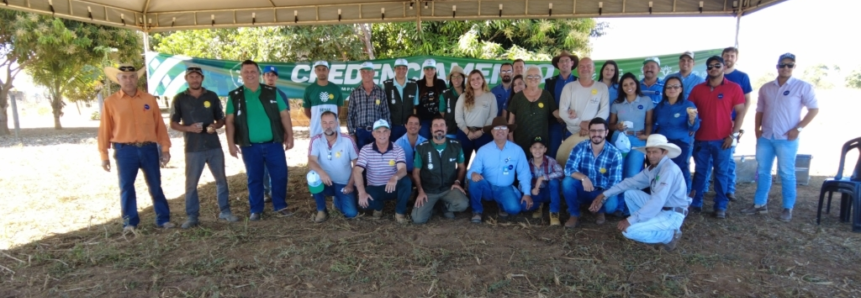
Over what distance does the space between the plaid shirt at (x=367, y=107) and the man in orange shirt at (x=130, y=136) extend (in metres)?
2.10

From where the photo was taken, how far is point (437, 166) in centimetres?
500

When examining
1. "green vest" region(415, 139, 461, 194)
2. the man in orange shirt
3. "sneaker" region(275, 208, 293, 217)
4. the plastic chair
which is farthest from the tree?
the plastic chair

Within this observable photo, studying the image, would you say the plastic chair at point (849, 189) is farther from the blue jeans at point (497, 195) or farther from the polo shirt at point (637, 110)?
the blue jeans at point (497, 195)

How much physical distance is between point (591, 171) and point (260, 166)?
11.8ft

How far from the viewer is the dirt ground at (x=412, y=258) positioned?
3412 millimetres

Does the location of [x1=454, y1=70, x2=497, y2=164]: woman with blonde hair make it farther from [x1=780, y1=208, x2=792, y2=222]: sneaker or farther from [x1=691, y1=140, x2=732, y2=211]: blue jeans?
[x1=780, y1=208, x2=792, y2=222]: sneaker

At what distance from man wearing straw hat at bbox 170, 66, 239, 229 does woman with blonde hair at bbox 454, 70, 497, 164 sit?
2721mm

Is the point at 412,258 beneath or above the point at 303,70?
beneath

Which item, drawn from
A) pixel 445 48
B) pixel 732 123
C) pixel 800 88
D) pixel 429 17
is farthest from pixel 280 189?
pixel 445 48

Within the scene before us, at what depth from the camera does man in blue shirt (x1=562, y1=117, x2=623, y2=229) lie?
15.2 ft

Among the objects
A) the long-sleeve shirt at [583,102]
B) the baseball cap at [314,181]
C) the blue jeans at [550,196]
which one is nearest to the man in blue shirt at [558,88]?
the long-sleeve shirt at [583,102]

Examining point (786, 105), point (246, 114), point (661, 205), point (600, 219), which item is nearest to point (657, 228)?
point (661, 205)

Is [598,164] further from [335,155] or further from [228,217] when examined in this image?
[228,217]

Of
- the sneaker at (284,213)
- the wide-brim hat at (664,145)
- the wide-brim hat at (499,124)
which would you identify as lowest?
the sneaker at (284,213)
